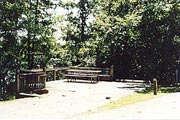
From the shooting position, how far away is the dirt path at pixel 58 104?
11797 millimetres

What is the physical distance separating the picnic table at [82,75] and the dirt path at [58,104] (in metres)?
4.88

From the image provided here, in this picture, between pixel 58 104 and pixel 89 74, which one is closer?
pixel 58 104

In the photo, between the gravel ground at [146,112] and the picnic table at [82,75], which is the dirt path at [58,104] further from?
the picnic table at [82,75]

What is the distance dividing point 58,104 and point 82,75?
10.5m

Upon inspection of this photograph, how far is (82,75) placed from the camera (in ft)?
81.5

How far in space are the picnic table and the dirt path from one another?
488 centimetres

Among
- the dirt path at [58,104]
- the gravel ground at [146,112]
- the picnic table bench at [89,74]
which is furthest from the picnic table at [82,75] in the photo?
the gravel ground at [146,112]

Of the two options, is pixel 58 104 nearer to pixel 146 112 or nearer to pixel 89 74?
pixel 146 112

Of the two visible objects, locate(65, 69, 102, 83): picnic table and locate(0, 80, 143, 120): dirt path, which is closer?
locate(0, 80, 143, 120): dirt path

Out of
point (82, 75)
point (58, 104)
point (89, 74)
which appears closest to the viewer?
point (58, 104)

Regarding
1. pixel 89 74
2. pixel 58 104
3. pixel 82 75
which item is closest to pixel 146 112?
pixel 58 104

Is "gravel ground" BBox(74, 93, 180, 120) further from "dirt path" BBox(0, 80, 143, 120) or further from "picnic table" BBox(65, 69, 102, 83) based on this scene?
"picnic table" BBox(65, 69, 102, 83)

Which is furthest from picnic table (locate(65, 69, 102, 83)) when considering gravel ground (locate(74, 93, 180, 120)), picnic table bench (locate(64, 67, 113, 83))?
gravel ground (locate(74, 93, 180, 120))

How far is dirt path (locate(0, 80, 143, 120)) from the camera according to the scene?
11797 mm
